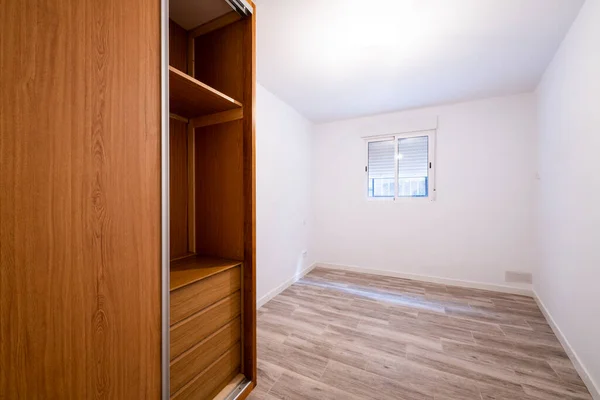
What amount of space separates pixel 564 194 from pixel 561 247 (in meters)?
0.47

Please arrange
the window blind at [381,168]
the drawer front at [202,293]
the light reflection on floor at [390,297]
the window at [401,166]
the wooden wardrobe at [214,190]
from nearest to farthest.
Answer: the drawer front at [202,293] < the wooden wardrobe at [214,190] < the light reflection on floor at [390,297] < the window at [401,166] < the window blind at [381,168]

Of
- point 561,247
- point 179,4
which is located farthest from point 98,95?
point 561,247

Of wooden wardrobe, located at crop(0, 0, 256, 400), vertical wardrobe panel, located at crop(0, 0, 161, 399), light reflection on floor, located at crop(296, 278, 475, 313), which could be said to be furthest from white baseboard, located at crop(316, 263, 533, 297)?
vertical wardrobe panel, located at crop(0, 0, 161, 399)

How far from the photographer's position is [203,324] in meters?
1.29

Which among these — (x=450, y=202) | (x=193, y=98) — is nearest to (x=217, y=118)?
(x=193, y=98)

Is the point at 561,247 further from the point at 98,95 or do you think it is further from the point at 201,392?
the point at 98,95

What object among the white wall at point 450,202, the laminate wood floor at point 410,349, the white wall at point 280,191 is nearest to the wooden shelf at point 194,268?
the laminate wood floor at point 410,349

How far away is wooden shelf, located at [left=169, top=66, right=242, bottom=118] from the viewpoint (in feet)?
3.84

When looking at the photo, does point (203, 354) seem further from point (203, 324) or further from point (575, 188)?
point (575, 188)

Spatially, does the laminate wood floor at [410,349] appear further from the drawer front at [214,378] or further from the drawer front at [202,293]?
the drawer front at [202,293]

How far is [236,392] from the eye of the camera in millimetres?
1448

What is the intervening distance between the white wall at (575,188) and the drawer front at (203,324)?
7.41ft

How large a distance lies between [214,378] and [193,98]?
1.65m

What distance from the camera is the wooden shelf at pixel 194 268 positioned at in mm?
1203
